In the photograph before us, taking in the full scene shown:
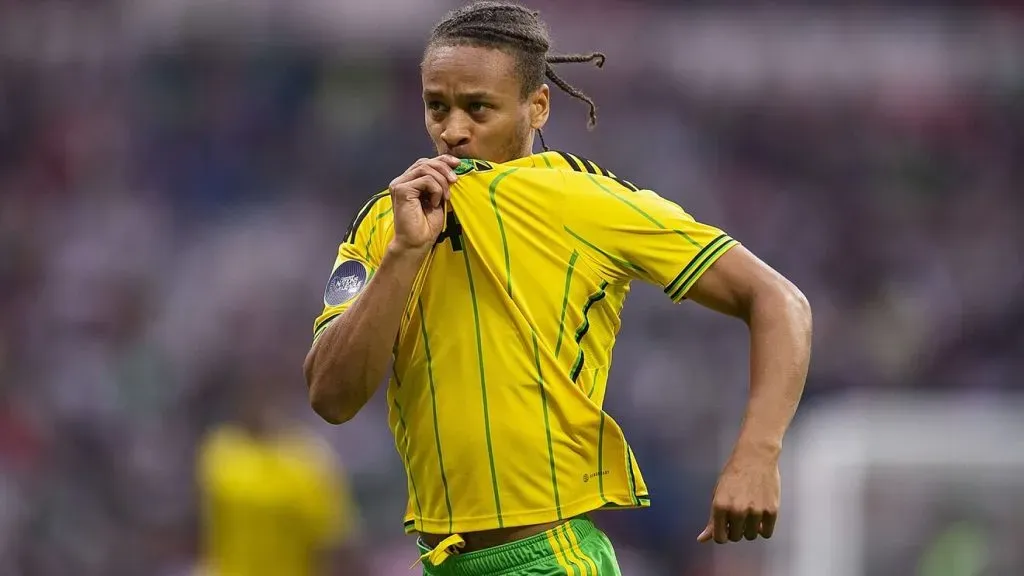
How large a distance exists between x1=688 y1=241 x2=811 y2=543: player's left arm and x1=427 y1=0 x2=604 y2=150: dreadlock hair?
1.86ft

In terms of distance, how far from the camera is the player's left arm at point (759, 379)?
105 inches

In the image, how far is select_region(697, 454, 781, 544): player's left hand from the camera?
8.71 ft

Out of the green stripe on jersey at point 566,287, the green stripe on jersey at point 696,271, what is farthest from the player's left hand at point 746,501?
the green stripe on jersey at point 566,287

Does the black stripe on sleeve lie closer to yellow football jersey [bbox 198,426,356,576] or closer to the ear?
the ear

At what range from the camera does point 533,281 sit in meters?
2.95

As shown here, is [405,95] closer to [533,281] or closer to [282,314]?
[282,314]

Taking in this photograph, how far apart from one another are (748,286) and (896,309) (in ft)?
28.6

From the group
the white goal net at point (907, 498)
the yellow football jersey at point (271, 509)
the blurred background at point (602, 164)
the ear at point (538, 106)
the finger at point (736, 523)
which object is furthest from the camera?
the blurred background at point (602, 164)

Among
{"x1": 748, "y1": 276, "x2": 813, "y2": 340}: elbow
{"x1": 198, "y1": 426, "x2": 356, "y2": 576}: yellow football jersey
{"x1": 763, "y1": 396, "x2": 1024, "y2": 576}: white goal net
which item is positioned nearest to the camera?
{"x1": 748, "y1": 276, "x2": 813, "y2": 340}: elbow

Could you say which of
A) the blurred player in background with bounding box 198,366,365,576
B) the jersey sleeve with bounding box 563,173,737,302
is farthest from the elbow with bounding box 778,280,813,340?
the blurred player in background with bounding box 198,366,365,576

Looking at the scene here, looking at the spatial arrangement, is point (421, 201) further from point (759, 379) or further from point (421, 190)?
point (759, 379)

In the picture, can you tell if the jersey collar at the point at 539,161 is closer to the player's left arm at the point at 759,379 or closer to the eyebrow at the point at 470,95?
the eyebrow at the point at 470,95

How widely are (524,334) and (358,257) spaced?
1.30 feet

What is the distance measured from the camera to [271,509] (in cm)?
677
